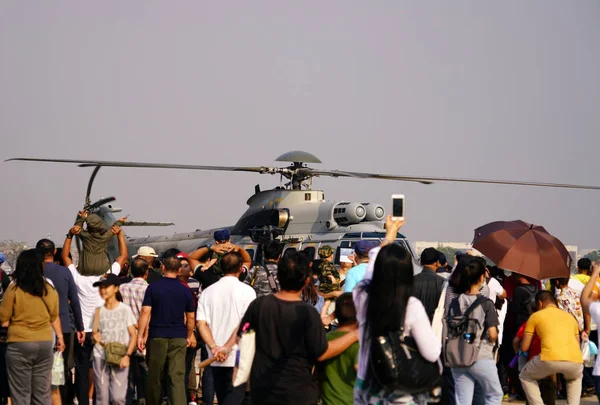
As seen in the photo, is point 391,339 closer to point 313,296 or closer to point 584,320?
point 313,296

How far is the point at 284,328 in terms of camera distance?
6125mm

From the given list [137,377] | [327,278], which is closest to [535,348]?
[327,278]

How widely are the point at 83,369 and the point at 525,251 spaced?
16.7ft

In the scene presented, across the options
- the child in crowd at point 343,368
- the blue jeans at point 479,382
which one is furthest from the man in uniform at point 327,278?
the child in crowd at point 343,368

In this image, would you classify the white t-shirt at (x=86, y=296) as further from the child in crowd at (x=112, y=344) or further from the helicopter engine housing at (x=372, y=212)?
the helicopter engine housing at (x=372, y=212)

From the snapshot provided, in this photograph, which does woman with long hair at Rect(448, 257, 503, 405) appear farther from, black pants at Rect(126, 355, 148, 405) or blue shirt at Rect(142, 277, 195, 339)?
black pants at Rect(126, 355, 148, 405)

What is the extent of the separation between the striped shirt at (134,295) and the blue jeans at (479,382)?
3.65 meters

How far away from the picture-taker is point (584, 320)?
410 inches

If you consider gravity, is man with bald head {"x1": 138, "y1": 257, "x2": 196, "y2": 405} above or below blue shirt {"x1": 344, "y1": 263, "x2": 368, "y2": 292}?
below

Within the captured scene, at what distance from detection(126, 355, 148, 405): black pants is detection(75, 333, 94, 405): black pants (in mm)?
473

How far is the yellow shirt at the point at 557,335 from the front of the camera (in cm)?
907

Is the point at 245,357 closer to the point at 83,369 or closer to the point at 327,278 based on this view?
the point at 327,278

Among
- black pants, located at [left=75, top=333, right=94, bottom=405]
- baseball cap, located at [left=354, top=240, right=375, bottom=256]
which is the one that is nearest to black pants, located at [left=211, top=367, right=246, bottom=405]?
baseball cap, located at [left=354, top=240, right=375, bottom=256]

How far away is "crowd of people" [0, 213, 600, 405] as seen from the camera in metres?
5.48
